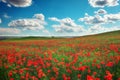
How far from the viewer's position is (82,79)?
6.95 meters

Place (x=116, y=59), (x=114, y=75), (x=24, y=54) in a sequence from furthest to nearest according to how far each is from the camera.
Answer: (x=24, y=54) → (x=116, y=59) → (x=114, y=75)

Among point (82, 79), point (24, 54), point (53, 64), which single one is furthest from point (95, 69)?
point (24, 54)

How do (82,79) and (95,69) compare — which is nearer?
(82,79)

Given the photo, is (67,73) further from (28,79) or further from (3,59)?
(3,59)

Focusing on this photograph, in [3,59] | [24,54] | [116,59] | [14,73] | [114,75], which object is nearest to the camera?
[114,75]

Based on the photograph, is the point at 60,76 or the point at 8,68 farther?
the point at 8,68

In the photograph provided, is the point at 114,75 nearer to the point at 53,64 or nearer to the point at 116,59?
the point at 116,59

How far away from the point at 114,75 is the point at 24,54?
574cm

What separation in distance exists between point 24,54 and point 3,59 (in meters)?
1.21

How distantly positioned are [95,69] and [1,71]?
3.66 metres

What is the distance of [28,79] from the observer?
6.89 m

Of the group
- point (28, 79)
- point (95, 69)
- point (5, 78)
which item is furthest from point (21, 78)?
point (95, 69)

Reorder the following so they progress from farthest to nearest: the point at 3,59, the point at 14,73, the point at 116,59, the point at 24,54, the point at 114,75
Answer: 1. the point at 24,54
2. the point at 3,59
3. the point at 116,59
4. the point at 14,73
5. the point at 114,75

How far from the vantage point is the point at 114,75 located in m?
6.83
